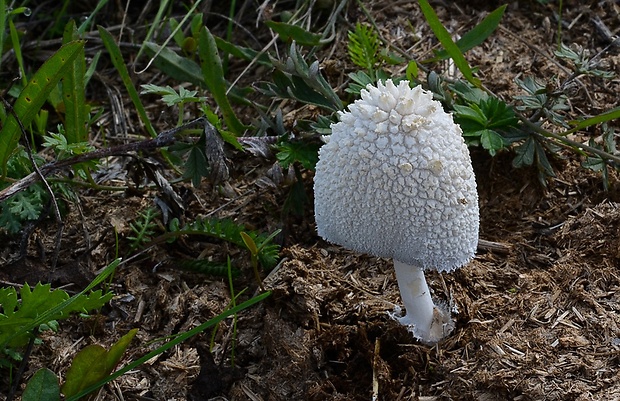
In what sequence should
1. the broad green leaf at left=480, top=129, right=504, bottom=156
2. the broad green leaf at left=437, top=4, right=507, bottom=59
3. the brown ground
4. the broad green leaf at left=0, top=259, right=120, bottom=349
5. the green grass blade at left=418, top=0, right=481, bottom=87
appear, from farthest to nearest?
the broad green leaf at left=437, top=4, right=507, bottom=59 → the green grass blade at left=418, top=0, right=481, bottom=87 → the broad green leaf at left=480, top=129, right=504, bottom=156 → the brown ground → the broad green leaf at left=0, top=259, right=120, bottom=349

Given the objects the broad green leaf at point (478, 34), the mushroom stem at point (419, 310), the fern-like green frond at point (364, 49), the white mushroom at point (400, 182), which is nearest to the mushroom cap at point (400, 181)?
the white mushroom at point (400, 182)

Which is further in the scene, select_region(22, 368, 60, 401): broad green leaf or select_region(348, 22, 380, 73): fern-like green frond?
select_region(348, 22, 380, 73): fern-like green frond

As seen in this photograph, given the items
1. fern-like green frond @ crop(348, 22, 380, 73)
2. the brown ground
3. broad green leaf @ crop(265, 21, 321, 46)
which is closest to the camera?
the brown ground

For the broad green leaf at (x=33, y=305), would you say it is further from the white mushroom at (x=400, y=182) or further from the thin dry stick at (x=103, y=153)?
the white mushroom at (x=400, y=182)

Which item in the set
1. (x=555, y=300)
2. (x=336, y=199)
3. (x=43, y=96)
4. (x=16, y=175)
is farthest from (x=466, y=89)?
(x=16, y=175)

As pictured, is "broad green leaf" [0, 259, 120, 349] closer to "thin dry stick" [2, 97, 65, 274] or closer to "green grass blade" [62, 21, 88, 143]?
"thin dry stick" [2, 97, 65, 274]

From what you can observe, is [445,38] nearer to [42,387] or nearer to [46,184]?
[46,184]

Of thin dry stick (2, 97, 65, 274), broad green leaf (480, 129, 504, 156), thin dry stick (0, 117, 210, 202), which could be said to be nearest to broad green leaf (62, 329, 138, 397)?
thin dry stick (2, 97, 65, 274)

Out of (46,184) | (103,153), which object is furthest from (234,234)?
(46,184)
